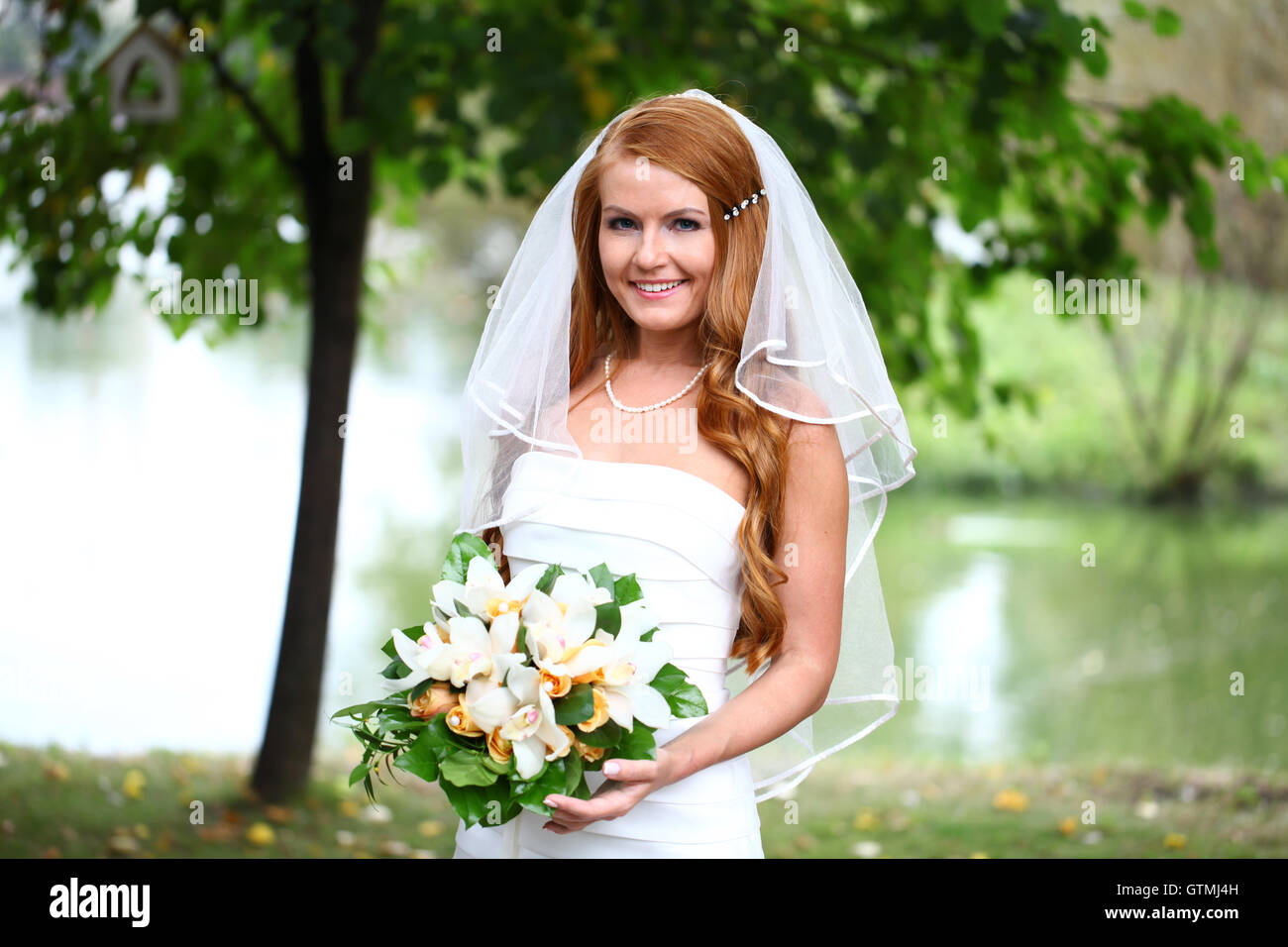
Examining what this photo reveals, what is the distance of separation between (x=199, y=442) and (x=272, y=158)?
541cm

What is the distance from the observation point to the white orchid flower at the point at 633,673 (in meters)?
1.56

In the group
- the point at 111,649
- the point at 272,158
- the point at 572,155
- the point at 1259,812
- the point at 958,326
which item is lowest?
the point at 1259,812

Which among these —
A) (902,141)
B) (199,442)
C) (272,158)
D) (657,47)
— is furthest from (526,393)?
(199,442)

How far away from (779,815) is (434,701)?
3447 millimetres

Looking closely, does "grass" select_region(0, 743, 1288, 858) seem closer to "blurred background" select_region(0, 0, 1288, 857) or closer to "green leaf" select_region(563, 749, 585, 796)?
"blurred background" select_region(0, 0, 1288, 857)

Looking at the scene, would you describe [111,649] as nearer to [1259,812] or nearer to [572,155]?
[572,155]

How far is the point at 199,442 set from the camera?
386 inches

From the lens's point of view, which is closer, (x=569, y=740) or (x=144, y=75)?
(x=569, y=740)

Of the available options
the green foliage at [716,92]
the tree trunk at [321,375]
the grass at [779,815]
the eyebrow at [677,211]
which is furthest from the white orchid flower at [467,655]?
the tree trunk at [321,375]

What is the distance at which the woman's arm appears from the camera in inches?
70.4

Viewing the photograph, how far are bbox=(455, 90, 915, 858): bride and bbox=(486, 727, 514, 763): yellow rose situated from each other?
203 millimetres

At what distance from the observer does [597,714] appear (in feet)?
5.14

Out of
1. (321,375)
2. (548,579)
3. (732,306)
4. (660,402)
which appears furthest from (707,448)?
(321,375)

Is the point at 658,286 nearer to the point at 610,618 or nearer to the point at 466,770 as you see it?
the point at 610,618
